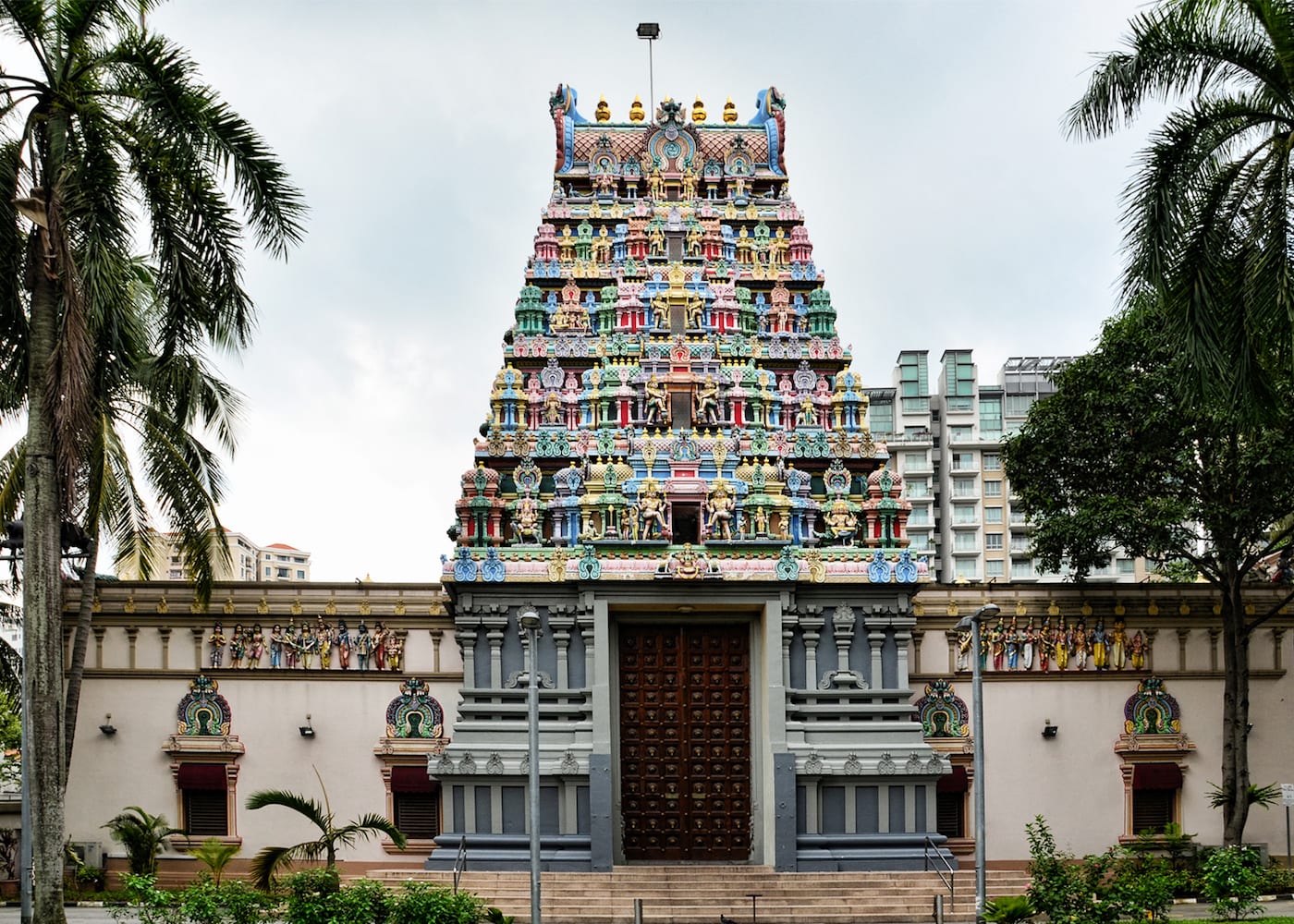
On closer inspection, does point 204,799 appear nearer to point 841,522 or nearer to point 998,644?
point 841,522

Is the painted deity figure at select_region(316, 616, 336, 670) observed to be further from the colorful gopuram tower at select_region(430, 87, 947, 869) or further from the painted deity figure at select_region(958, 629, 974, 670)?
the painted deity figure at select_region(958, 629, 974, 670)

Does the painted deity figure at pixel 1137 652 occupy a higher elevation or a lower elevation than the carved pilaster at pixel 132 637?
lower

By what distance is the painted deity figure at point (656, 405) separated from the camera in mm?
30938

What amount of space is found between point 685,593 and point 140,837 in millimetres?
10220

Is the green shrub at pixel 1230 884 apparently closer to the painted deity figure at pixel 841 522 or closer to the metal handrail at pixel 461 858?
the painted deity figure at pixel 841 522

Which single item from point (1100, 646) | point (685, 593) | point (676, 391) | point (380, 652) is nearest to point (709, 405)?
point (676, 391)

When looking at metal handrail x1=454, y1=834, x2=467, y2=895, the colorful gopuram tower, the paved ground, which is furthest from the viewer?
the colorful gopuram tower

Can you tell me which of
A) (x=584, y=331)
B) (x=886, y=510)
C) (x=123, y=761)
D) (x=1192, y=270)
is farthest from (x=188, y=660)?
(x=1192, y=270)

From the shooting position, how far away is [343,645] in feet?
101

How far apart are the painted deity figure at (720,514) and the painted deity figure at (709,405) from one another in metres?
1.70

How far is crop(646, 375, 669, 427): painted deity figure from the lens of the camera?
30938 millimetres

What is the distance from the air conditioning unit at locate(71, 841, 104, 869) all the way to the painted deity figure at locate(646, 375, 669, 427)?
12761mm

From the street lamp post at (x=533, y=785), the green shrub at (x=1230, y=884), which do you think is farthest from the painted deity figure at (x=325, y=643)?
the green shrub at (x=1230, y=884)

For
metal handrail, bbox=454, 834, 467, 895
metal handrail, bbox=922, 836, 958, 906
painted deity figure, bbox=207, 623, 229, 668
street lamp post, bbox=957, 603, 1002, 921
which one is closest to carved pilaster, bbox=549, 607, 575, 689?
metal handrail, bbox=454, 834, 467, 895
